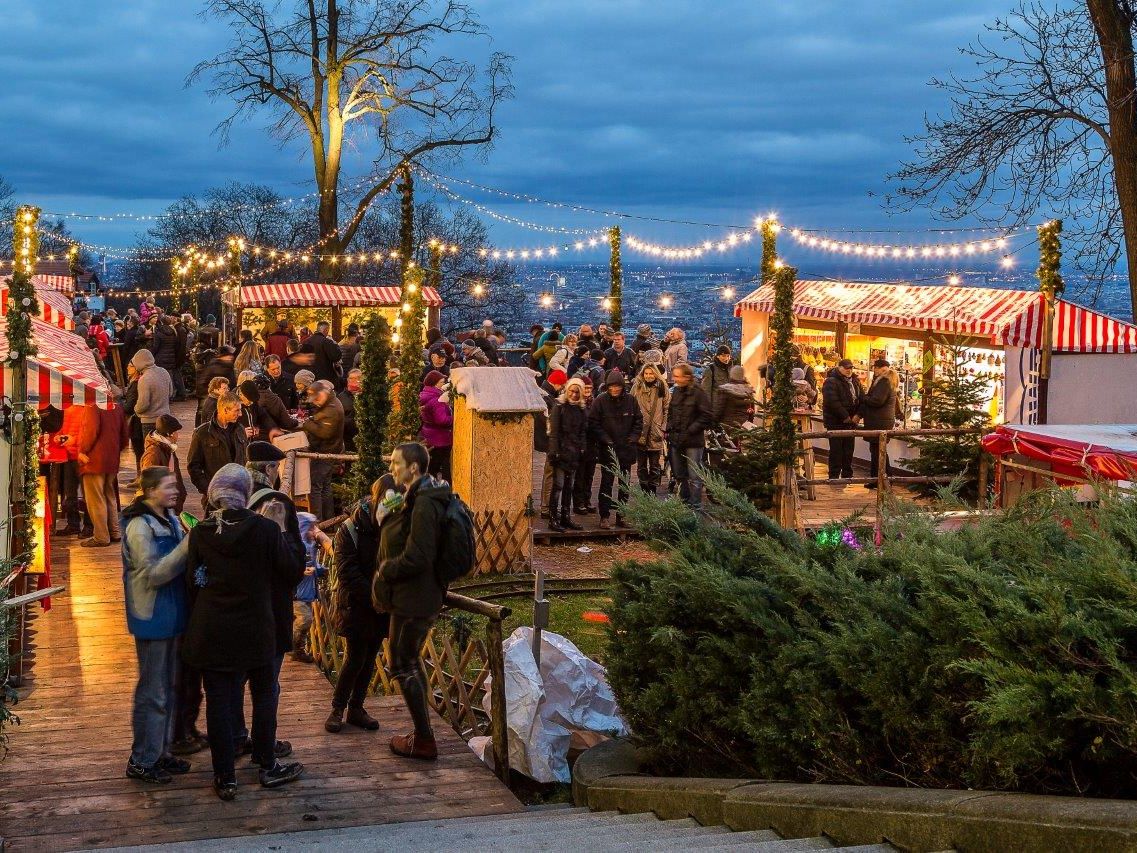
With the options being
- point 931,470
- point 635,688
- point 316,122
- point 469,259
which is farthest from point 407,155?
point 635,688

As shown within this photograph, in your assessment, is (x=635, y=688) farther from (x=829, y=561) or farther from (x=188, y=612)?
(x=188, y=612)

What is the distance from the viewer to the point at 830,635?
4.50 meters

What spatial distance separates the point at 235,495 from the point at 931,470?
10.6 meters

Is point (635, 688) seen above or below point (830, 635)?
below

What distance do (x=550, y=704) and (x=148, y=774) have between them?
2012mm

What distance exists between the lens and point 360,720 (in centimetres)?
664

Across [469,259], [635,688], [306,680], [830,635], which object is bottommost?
[306,680]

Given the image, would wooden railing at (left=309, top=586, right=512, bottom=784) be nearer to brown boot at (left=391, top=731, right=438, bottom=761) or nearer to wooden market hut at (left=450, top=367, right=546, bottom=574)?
brown boot at (left=391, top=731, right=438, bottom=761)

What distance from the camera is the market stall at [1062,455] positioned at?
9703 mm

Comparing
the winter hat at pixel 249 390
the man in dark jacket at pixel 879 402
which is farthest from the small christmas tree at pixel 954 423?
the winter hat at pixel 249 390

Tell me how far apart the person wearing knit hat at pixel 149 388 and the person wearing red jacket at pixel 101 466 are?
1.46 metres

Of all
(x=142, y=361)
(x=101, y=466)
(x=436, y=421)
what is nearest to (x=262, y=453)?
(x=101, y=466)

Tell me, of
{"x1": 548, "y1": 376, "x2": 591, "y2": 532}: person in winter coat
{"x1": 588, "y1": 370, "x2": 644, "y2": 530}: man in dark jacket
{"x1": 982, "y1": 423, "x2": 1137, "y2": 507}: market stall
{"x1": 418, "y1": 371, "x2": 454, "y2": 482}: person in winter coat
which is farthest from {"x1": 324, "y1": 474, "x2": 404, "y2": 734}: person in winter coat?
{"x1": 588, "y1": 370, "x2": 644, "y2": 530}: man in dark jacket

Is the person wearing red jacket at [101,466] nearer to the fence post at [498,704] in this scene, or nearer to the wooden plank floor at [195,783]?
the wooden plank floor at [195,783]
